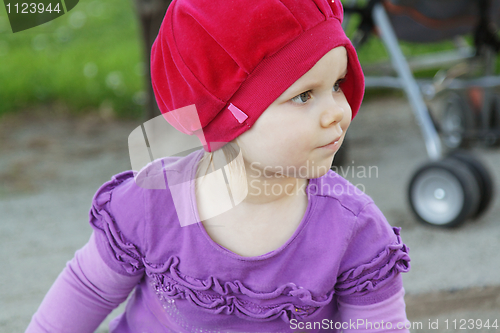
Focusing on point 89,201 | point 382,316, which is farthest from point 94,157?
point 382,316

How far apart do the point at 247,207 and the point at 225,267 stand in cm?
12

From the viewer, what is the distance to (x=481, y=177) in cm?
209

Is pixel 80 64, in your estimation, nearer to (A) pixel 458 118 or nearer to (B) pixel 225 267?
(A) pixel 458 118

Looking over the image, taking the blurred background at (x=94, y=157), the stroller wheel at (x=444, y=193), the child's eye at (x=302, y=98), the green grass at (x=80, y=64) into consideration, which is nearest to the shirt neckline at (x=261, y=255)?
the child's eye at (x=302, y=98)

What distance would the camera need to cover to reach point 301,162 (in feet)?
2.86

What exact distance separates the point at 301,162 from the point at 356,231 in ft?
0.60

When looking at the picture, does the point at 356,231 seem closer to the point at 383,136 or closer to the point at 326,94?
the point at 326,94

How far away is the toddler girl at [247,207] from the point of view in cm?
84

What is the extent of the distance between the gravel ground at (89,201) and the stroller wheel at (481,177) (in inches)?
3.7

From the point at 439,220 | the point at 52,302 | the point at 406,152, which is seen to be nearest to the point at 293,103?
the point at 52,302

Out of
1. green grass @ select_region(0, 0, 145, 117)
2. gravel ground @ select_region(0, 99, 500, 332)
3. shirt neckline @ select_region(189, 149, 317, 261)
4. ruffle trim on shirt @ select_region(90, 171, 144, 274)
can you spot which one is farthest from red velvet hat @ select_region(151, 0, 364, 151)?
green grass @ select_region(0, 0, 145, 117)

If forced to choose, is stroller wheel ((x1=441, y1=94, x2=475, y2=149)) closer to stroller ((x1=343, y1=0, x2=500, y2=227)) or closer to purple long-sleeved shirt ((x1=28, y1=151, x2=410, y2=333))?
stroller ((x1=343, y1=0, x2=500, y2=227))

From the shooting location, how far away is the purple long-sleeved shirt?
3.10ft

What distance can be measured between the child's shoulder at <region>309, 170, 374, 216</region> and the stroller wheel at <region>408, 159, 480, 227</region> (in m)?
1.20
